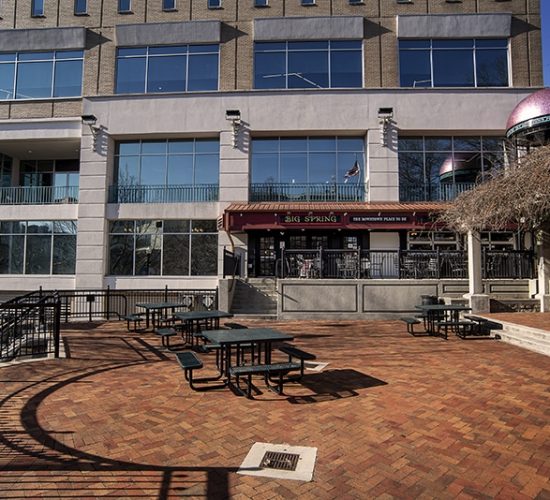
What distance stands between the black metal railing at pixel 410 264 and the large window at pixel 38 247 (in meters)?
12.5

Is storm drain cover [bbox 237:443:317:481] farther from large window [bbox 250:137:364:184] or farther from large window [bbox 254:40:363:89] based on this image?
large window [bbox 254:40:363:89]

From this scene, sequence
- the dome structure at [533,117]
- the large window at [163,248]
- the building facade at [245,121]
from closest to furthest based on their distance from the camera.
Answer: the dome structure at [533,117], the building facade at [245,121], the large window at [163,248]

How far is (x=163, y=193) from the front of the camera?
21.1 meters

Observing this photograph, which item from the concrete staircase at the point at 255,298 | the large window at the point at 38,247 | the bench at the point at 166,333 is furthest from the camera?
the large window at the point at 38,247

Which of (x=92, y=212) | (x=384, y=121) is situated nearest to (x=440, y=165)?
(x=384, y=121)

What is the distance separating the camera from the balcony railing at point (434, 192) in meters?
20.2

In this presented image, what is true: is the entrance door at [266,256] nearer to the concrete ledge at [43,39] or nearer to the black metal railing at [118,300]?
the black metal railing at [118,300]

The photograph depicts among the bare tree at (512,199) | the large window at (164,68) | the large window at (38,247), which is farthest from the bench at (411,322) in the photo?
the large window at (38,247)

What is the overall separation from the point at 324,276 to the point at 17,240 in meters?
17.0

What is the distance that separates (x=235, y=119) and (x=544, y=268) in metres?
14.6

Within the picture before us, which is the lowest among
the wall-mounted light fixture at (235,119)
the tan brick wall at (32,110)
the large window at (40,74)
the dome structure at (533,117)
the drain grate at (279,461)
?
the drain grate at (279,461)

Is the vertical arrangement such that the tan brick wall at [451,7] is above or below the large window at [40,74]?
above

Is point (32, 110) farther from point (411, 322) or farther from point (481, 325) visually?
point (481, 325)

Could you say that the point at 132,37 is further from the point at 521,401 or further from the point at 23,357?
the point at 521,401
